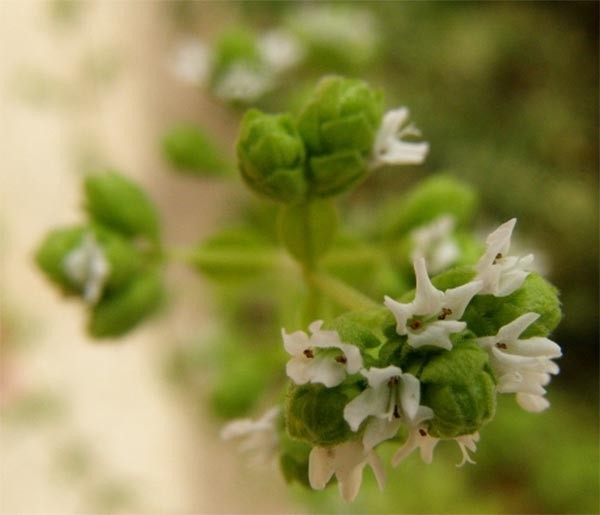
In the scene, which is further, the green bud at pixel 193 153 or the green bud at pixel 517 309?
the green bud at pixel 193 153

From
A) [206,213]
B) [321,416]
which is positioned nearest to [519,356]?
[321,416]

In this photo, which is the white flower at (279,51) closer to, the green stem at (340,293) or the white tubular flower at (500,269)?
the green stem at (340,293)

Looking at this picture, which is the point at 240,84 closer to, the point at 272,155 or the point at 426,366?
the point at 272,155

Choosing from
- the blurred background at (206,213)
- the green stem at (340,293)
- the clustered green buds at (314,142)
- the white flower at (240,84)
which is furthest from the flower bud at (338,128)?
the blurred background at (206,213)

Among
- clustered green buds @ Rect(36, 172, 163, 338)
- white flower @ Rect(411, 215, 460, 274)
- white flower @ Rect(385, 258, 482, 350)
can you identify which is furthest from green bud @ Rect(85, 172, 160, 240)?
white flower @ Rect(385, 258, 482, 350)

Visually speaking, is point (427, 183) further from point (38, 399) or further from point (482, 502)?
point (38, 399)

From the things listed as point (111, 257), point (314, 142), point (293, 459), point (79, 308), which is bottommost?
point (79, 308)

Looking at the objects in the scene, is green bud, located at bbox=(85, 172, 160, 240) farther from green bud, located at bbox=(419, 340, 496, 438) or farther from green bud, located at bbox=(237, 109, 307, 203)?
green bud, located at bbox=(419, 340, 496, 438)
